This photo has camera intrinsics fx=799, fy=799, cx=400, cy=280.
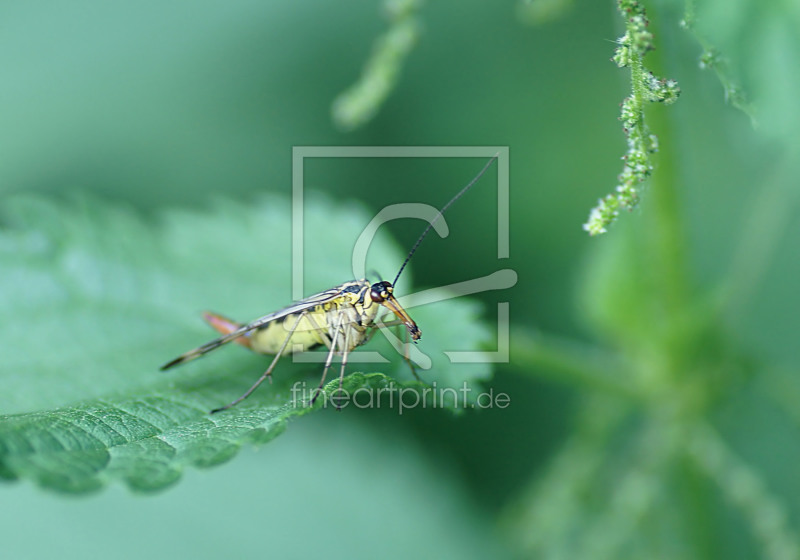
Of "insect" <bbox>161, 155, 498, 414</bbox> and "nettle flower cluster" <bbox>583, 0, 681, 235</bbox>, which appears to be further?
"insect" <bbox>161, 155, 498, 414</bbox>

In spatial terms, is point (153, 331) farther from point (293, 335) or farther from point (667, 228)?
point (667, 228)

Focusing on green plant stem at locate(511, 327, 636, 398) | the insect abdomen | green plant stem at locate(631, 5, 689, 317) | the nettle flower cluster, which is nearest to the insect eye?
the insect abdomen

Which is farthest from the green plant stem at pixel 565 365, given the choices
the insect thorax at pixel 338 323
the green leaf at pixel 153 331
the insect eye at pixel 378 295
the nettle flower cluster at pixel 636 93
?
the nettle flower cluster at pixel 636 93

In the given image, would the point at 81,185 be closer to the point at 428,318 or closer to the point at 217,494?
the point at 217,494

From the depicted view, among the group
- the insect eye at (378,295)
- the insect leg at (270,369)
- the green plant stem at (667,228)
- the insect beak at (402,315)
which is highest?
the green plant stem at (667,228)

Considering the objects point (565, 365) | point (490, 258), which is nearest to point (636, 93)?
point (565, 365)

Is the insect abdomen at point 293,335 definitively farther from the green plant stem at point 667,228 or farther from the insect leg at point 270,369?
the green plant stem at point 667,228

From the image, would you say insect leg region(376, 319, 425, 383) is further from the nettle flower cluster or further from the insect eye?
the nettle flower cluster
